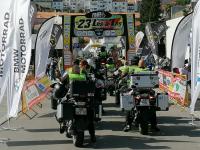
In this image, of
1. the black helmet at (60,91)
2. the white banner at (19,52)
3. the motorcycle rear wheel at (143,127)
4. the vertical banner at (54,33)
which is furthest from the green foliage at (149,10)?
the white banner at (19,52)

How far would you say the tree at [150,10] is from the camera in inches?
4112

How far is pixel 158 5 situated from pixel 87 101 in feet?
322

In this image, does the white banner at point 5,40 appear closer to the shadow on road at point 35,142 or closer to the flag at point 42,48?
the shadow on road at point 35,142

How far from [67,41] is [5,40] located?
471 inches

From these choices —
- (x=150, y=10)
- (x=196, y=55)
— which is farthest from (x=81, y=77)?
(x=150, y=10)

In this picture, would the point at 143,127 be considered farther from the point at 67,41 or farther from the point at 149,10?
the point at 149,10

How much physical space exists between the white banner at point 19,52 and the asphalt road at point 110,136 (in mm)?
936

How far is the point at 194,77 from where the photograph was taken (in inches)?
487

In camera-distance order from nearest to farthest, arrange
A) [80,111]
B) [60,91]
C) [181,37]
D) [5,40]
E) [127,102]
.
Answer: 1. [80,111]
2. [5,40]
3. [60,91]
4. [127,102]
5. [181,37]

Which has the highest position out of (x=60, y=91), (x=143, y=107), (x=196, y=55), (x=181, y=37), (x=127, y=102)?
(x=181, y=37)

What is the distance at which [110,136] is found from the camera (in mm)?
11914

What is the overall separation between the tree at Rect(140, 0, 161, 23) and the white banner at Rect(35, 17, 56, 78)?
277 ft

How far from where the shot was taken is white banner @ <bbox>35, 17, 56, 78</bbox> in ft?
63.1

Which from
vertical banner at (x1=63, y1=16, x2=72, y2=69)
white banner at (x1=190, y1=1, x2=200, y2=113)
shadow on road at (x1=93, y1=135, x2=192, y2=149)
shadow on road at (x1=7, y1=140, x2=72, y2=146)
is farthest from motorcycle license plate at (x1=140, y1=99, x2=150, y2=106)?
vertical banner at (x1=63, y1=16, x2=72, y2=69)
